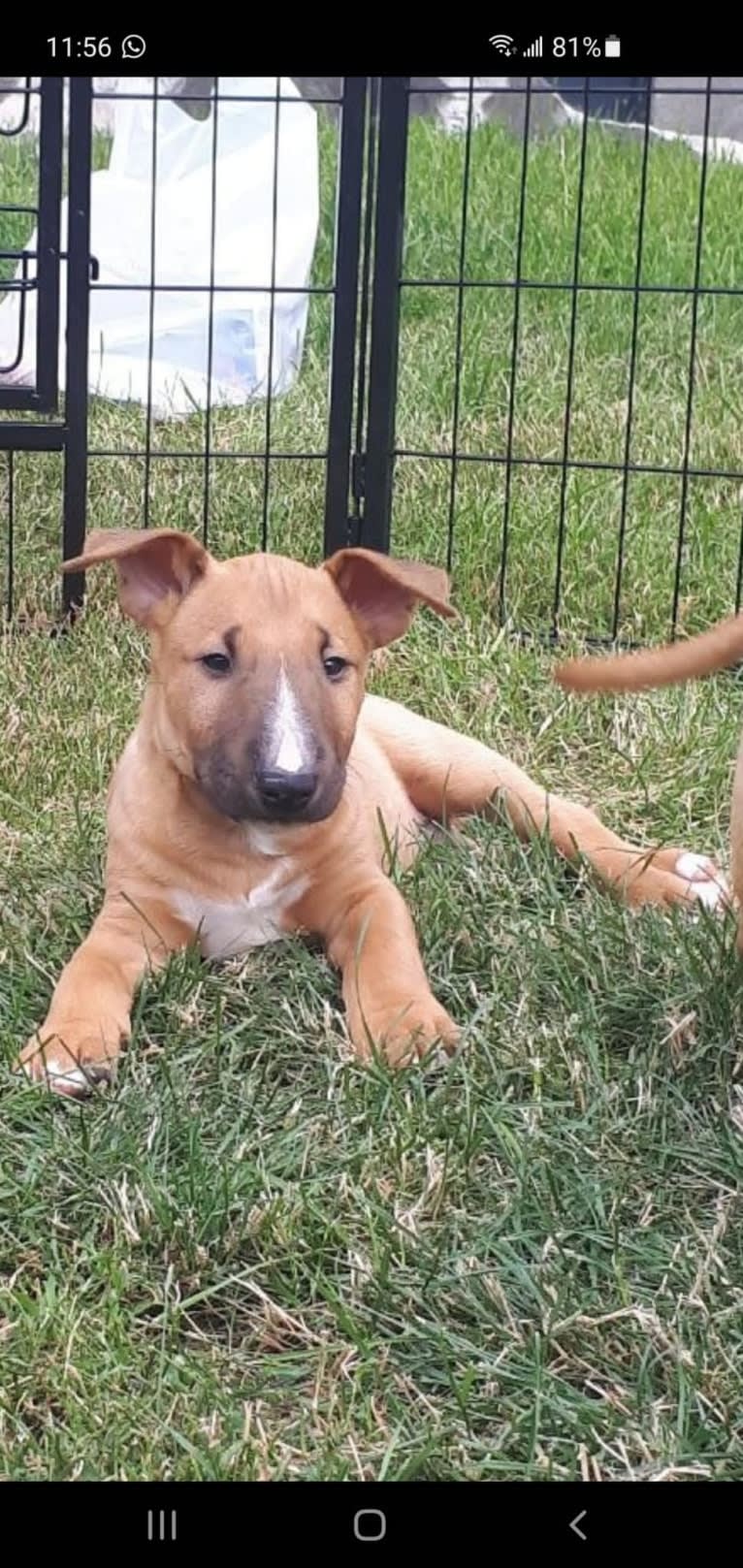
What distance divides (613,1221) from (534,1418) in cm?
39

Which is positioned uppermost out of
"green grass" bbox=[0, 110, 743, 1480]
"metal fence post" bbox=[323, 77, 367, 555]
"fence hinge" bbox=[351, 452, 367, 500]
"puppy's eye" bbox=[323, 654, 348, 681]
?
"metal fence post" bbox=[323, 77, 367, 555]

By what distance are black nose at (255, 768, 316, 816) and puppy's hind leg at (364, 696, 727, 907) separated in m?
0.73

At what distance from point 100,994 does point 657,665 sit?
914 millimetres

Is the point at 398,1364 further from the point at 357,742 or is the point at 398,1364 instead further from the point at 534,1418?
the point at 357,742

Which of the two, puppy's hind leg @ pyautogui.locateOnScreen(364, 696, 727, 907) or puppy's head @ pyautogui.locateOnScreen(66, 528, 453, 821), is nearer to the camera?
puppy's head @ pyautogui.locateOnScreen(66, 528, 453, 821)

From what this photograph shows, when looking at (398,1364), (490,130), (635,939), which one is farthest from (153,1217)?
(490,130)

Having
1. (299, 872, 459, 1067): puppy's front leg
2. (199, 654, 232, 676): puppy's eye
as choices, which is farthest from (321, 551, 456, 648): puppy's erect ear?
(299, 872, 459, 1067): puppy's front leg

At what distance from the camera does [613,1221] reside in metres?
2.43

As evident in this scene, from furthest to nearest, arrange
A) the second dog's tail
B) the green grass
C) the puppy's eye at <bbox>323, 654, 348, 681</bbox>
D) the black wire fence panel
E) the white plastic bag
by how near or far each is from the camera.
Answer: the white plastic bag, the black wire fence panel, the puppy's eye at <bbox>323, 654, 348, 681</bbox>, the second dog's tail, the green grass

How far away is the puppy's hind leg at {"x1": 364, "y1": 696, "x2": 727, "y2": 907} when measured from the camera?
350 centimetres

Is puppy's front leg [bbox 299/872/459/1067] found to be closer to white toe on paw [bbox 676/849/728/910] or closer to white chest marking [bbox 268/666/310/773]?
white chest marking [bbox 268/666/310/773]

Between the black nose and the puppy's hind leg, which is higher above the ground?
the black nose

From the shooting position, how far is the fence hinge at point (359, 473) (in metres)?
4.97

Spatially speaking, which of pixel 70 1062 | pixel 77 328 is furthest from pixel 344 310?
pixel 70 1062
